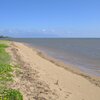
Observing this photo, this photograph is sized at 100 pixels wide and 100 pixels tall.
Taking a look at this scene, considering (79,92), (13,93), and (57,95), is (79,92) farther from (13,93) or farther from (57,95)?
(13,93)

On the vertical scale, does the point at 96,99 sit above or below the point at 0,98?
below

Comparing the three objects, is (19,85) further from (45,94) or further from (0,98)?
(0,98)

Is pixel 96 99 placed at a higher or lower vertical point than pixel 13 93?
lower

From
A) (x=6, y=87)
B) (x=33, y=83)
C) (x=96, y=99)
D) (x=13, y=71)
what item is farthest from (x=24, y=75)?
(x=96, y=99)

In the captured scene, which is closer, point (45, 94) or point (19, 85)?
point (45, 94)

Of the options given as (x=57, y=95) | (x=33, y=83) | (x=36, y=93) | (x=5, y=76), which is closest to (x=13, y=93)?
(x=36, y=93)

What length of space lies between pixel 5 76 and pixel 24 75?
1.17 m

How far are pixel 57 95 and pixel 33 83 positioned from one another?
169 cm

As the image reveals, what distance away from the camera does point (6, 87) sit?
846 cm

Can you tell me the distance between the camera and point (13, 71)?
11.7m

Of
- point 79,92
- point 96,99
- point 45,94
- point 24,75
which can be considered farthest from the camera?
point 24,75

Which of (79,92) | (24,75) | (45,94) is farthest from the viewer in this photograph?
(24,75)

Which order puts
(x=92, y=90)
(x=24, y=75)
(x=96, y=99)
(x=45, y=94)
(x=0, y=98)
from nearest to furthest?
(x=0, y=98) → (x=45, y=94) → (x=96, y=99) → (x=92, y=90) → (x=24, y=75)

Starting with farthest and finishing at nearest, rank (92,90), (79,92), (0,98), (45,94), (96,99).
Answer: (92,90) < (79,92) < (96,99) < (45,94) < (0,98)
